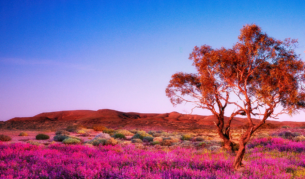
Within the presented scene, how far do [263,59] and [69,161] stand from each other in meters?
11.0

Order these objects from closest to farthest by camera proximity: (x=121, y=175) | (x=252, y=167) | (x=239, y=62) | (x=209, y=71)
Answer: (x=121, y=175) → (x=252, y=167) → (x=239, y=62) → (x=209, y=71)

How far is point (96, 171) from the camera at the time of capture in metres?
7.00

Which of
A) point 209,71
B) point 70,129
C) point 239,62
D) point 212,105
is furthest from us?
point 70,129

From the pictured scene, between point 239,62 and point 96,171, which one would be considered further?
point 239,62

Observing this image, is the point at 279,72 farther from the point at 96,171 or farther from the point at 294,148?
the point at 96,171

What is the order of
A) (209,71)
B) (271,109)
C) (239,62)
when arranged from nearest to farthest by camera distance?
(271,109) < (239,62) < (209,71)

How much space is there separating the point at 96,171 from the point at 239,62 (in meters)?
9.19

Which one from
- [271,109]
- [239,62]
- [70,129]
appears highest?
[239,62]

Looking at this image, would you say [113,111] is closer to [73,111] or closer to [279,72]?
[73,111]

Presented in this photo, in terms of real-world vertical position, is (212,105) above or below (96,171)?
above

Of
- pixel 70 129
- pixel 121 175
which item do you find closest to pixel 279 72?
pixel 121 175

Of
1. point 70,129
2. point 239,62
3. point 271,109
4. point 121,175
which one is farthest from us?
point 70,129

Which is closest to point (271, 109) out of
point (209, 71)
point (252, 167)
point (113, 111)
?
point (252, 167)

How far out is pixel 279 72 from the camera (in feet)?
34.6
